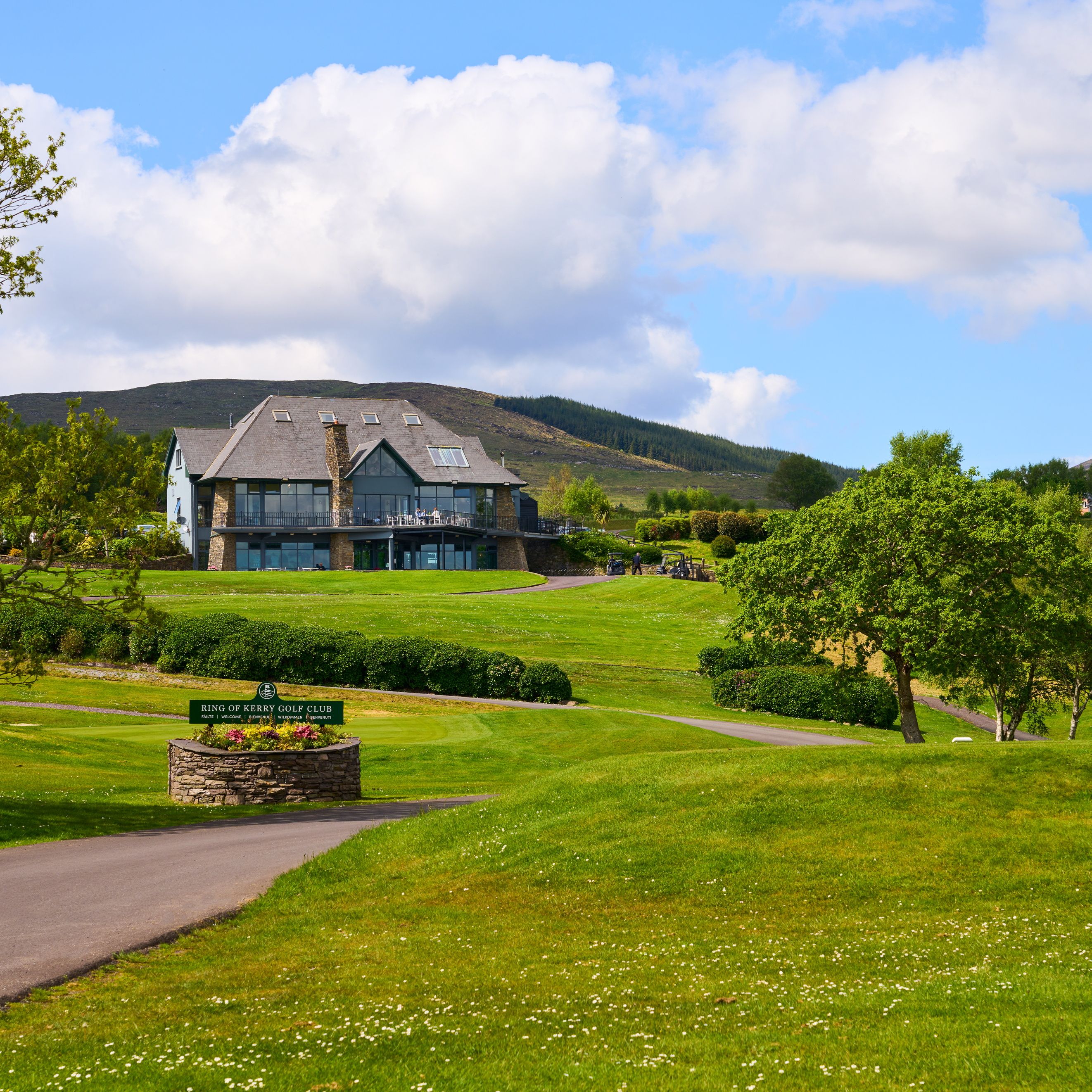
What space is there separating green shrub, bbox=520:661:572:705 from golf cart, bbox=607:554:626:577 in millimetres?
50148

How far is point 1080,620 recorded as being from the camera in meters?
30.3

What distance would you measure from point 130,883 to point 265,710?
32.5ft

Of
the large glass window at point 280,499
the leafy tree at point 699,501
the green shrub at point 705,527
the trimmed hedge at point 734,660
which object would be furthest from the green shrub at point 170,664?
the leafy tree at point 699,501

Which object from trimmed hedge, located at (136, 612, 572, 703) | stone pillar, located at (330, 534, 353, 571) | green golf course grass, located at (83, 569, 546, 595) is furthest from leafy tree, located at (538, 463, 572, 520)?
trimmed hedge, located at (136, 612, 572, 703)

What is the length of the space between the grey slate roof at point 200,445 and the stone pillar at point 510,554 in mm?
25085

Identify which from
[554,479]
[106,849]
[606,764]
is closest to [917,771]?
[606,764]

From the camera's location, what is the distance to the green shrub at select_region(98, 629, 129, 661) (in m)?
44.1

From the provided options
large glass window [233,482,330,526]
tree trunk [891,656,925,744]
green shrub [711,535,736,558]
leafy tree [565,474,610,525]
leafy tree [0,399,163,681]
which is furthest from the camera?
leafy tree [565,474,610,525]

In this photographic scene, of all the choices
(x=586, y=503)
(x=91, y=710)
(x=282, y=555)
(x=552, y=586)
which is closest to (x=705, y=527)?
(x=586, y=503)

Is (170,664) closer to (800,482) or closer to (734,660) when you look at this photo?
(734,660)

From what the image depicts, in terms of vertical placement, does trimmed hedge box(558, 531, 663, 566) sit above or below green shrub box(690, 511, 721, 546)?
below

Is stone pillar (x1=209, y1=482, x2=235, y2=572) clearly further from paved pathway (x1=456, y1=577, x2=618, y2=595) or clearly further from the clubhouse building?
paved pathway (x1=456, y1=577, x2=618, y2=595)

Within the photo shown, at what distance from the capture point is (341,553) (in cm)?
8575

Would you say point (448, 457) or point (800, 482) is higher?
point (800, 482)
